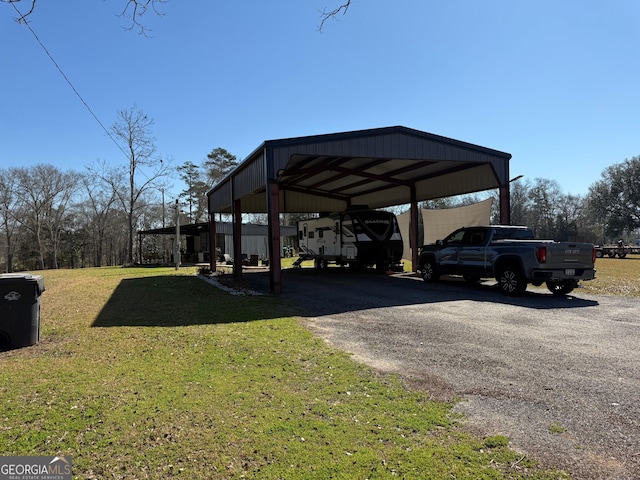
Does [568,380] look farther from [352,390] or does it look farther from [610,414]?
[352,390]

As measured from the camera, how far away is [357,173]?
56.9 feet

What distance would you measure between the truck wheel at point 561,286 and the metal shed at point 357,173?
154 inches

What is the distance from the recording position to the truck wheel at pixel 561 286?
35.7 ft

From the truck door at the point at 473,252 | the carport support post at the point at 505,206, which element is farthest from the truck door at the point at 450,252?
the carport support post at the point at 505,206

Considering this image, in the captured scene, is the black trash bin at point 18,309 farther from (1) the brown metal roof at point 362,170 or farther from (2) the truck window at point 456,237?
(2) the truck window at point 456,237

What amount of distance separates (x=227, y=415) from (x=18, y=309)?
4.47m

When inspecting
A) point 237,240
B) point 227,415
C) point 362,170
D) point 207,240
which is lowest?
point 227,415

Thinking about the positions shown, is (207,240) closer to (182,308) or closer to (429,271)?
(429,271)

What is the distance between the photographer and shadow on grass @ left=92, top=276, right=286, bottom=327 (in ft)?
27.0

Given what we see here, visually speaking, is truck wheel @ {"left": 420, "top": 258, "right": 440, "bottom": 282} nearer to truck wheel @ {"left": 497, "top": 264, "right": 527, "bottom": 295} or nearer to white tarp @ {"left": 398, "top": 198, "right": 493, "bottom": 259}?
truck wheel @ {"left": 497, "top": 264, "right": 527, "bottom": 295}

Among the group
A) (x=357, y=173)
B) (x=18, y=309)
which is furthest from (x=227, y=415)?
(x=357, y=173)

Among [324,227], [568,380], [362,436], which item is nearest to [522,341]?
[568,380]

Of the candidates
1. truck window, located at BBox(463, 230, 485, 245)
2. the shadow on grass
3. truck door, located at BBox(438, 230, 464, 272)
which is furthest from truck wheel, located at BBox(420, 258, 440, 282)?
the shadow on grass

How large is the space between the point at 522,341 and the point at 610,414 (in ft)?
8.51
